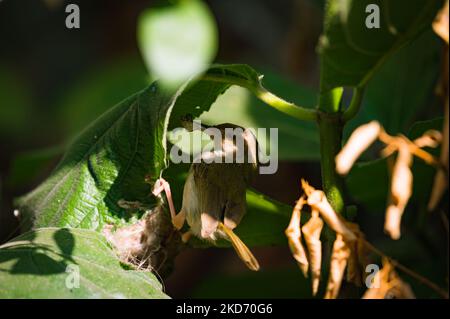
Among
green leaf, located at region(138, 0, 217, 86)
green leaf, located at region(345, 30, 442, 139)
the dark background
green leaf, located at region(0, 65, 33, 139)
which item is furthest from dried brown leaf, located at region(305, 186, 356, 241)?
green leaf, located at region(0, 65, 33, 139)

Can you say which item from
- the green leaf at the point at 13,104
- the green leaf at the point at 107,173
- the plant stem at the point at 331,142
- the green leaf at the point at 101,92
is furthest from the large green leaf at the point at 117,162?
the green leaf at the point at 13,104

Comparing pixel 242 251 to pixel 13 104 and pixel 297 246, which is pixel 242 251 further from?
pixel 13 104

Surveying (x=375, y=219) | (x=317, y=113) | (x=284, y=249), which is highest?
(x=317, y=113)

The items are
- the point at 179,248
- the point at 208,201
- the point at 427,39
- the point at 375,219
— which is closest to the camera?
the point at 208,201
